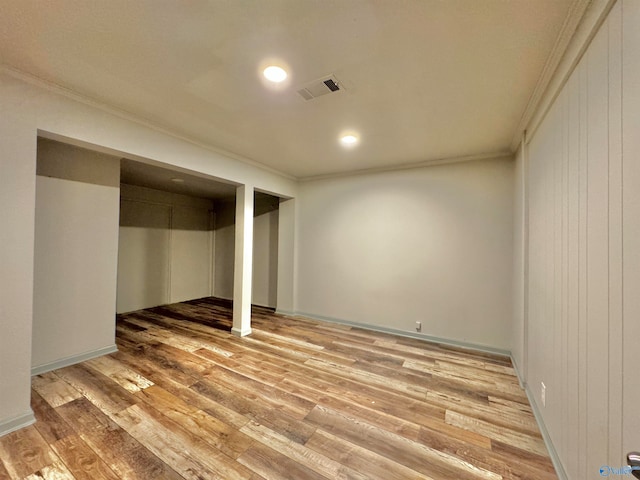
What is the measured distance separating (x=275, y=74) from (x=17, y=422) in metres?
3.04

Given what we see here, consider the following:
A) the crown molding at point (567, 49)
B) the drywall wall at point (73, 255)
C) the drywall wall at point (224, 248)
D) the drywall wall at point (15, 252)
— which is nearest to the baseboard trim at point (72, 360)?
the drywall wall at point (73, 255)

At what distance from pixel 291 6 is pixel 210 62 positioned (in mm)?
689

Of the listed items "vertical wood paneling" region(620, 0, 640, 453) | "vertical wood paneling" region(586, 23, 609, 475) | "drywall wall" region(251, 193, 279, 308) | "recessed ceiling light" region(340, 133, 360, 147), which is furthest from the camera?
"drywall wall" region(251, 193, 279, 308)

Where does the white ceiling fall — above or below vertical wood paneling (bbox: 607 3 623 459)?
above

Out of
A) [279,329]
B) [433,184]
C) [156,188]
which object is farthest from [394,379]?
[156,188]

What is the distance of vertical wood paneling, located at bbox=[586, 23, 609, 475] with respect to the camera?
100cm

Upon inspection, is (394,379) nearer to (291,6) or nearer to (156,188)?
(291,6)

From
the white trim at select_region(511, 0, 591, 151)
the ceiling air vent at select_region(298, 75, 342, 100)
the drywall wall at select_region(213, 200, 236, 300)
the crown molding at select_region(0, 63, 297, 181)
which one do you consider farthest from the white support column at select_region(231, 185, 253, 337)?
the white trim at select_region(511, 0, 591, 151)

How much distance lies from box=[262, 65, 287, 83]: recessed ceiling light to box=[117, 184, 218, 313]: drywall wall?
4.52m

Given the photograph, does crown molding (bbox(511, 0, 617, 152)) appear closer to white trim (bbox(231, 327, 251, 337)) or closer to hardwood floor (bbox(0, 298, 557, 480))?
hardwood floor (bbox(0, 298, 557, 480))

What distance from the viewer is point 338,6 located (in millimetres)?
1148

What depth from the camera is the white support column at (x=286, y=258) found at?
4562mm

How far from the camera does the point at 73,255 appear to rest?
102 inches

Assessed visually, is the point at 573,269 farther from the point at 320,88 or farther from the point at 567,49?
the point at 320,88
